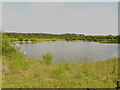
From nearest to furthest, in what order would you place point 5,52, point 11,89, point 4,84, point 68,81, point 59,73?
point 11,89
point 4,84
point 68,81
point 59,73
point 5,52

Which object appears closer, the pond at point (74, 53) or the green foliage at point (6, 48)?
the green foliage at point (6, 48)

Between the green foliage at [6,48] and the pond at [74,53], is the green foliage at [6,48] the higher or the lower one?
the higher one

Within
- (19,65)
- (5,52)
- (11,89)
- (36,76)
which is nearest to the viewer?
(11,89)

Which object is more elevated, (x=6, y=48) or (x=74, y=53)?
(x=6, y=48)

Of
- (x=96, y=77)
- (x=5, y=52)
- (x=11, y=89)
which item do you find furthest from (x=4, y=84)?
(x=5, y=52)

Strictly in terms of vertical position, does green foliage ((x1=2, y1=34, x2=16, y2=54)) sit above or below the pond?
above

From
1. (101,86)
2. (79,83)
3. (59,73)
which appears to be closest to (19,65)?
(59,73)

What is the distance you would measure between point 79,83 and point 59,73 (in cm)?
121

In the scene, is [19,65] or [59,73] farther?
[19,65]

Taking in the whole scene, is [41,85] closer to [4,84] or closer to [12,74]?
[4,84]

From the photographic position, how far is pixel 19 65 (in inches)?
214

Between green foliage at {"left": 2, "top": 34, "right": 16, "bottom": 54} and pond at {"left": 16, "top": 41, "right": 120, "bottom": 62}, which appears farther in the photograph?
pond at {"left": 16, "top": 41, "right": 120, "bottom": 62}

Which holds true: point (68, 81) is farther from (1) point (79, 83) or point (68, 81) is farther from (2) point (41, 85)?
(2) point (41, 85)

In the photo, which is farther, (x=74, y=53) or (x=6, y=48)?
(x=74, y=53)
